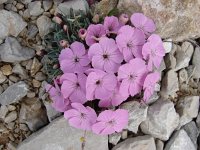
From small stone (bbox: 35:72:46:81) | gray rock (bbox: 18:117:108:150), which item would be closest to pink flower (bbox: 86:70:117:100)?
gray rock (bbox: 18:117:108:150)

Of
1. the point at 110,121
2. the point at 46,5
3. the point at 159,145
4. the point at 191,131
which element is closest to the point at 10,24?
the point at 46,5

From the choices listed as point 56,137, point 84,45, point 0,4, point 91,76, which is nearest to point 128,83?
point 91,76

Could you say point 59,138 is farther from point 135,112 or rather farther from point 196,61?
point 196,61

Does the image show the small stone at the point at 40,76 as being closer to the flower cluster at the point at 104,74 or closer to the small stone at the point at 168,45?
the flower cluster at the point at 104,74

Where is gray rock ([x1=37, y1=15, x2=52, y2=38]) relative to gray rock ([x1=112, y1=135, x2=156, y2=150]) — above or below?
above

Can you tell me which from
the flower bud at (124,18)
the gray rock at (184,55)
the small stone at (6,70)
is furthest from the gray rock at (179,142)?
the small stone at (6,70)

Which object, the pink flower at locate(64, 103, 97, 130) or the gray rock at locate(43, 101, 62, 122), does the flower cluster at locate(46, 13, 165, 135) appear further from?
the gray rock at locate(43, 101, 62, 122)
